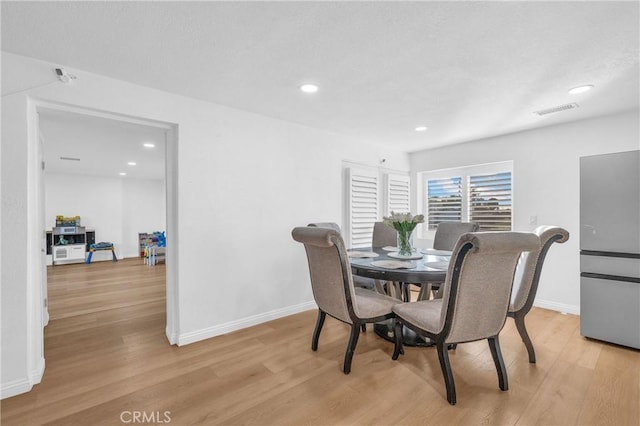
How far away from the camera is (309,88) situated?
2.49 meters

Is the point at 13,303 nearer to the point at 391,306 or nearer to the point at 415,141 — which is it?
the point at 391,306

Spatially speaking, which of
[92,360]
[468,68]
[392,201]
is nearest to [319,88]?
[468,68]

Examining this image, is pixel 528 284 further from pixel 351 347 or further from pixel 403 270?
pixel 351 347

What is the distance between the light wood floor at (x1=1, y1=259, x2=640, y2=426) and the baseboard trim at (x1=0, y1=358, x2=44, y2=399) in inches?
2.2

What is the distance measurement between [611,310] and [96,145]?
250 inches

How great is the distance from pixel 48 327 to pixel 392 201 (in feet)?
14.6

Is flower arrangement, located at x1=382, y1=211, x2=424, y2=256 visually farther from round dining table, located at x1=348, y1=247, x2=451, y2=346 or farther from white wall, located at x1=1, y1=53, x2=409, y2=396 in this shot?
white wall, located at x1=1, y1=53, x2=409, y2=396

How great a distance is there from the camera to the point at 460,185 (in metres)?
4.49

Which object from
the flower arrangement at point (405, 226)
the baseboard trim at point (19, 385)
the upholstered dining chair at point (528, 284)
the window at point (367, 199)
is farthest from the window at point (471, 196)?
the baseboard trim at point (19, 385)

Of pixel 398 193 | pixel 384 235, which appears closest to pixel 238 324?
pixel 384 235

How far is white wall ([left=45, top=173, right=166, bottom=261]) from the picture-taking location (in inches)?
277

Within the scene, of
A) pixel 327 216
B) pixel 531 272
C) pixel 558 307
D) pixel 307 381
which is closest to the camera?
pixel 307 381

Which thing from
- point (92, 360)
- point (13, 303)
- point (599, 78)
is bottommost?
point (92, 360)

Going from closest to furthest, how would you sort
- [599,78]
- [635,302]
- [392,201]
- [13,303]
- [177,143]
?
[13,303]
[599,78]
[635,302]
[177,143]
[392,201]
